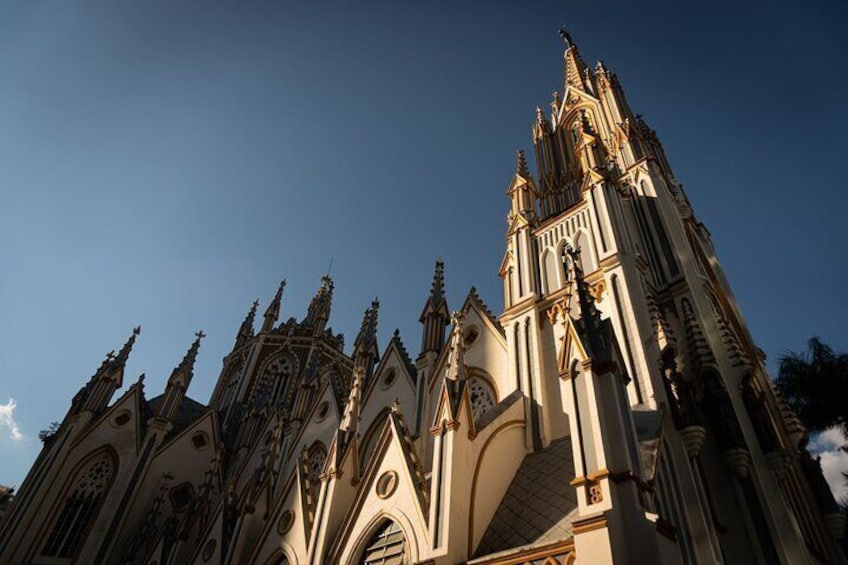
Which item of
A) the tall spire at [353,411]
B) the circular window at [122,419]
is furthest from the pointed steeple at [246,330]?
the tall spire at [353,411]

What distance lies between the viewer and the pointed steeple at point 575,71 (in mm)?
30688

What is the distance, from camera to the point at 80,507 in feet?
80.0

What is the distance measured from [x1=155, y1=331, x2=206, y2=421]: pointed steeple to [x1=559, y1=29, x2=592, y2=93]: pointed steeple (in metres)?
27.5

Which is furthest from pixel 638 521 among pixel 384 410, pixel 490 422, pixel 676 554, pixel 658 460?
pixel 384 410

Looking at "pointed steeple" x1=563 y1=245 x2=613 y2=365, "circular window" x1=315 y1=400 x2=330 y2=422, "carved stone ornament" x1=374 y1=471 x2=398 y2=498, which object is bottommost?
"carved stone ornament" x1=374 y1=471 x2=398 y2=498

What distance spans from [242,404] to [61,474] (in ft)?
34.6

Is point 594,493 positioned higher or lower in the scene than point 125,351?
lower

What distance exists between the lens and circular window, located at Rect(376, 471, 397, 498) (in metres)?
13.3

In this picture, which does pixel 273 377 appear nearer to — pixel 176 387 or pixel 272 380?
pixel 272 380

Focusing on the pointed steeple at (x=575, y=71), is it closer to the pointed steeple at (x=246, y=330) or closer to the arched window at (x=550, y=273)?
the arched window at (x=550, y=273)

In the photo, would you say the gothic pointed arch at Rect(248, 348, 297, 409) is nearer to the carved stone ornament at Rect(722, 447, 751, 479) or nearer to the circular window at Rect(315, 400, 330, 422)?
the circular window at Rect(315, 400, 330, 422)

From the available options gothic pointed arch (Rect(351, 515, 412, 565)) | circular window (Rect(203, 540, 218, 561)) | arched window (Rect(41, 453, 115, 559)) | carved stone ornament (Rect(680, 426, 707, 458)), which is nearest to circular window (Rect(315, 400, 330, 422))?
circular window (Rect(203, 540, 218, 561))

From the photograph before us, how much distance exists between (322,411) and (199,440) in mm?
9505

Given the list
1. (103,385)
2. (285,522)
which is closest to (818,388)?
(285,522)
